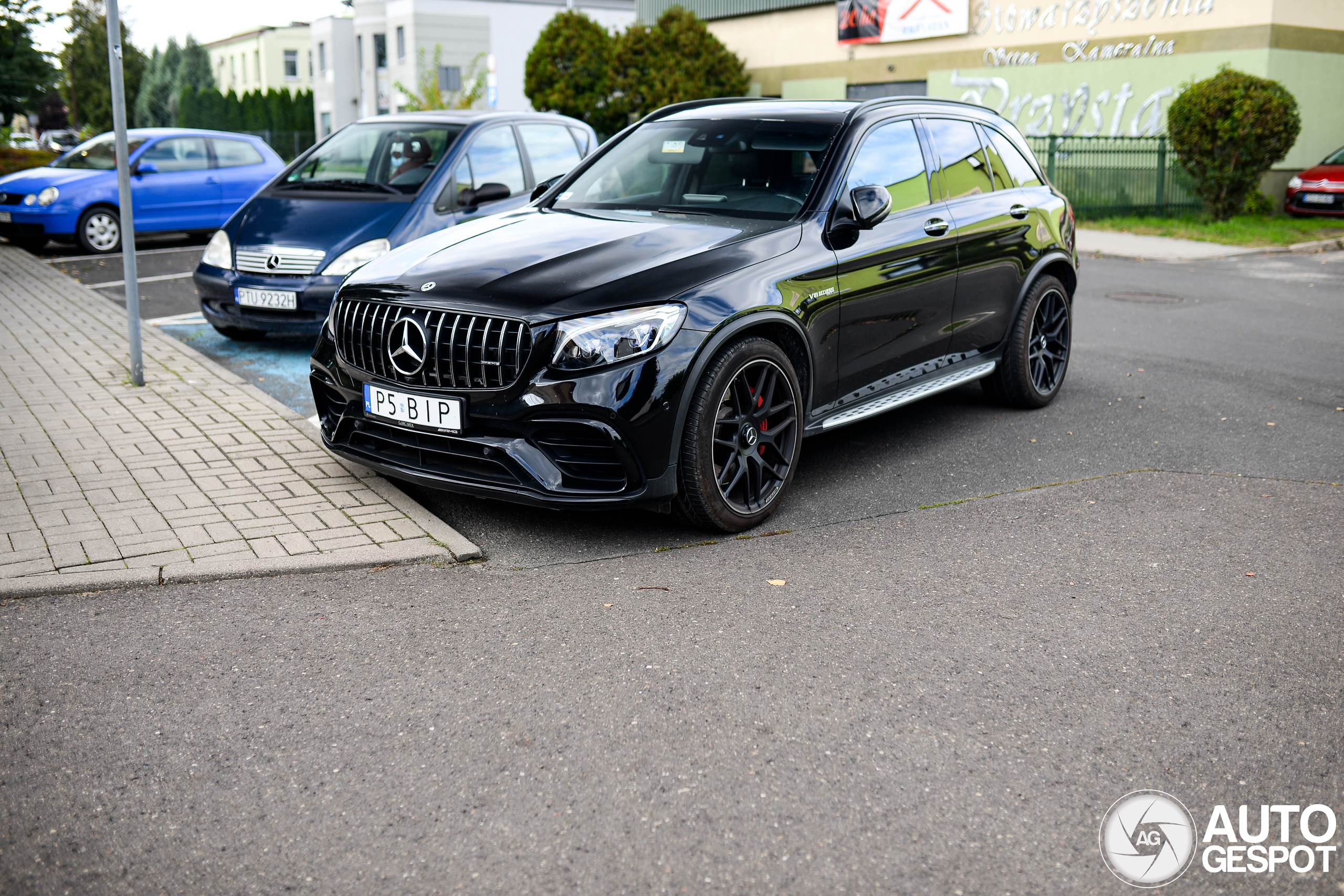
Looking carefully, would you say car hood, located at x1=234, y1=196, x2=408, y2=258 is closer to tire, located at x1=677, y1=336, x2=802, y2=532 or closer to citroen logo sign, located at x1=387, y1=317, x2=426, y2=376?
citroen logo sign, located at x1=387, y1=317, x2=426, y2=376

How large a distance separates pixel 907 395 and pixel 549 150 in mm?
4945

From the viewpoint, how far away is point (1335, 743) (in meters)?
3.20

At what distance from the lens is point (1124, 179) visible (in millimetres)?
21188

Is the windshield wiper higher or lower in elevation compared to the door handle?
higher

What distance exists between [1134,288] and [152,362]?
9.81 metres

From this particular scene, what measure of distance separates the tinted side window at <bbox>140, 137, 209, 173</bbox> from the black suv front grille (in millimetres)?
11897

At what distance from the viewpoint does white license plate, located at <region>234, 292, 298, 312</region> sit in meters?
8.05

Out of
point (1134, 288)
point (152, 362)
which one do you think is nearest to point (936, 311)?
point (152, 362)

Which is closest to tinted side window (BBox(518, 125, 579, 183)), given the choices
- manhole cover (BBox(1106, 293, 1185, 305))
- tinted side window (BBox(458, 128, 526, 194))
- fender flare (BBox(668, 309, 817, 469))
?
tinted side window (BBox(458, 128, 526, 194))

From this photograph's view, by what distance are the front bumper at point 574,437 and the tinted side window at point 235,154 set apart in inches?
491

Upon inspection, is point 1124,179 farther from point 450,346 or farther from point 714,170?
point 450,346

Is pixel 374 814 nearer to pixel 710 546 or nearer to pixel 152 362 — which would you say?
pixel 710 546

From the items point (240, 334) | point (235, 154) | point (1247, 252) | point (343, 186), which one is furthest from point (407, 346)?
point (1247, 252)

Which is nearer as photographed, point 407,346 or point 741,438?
point 407,346
